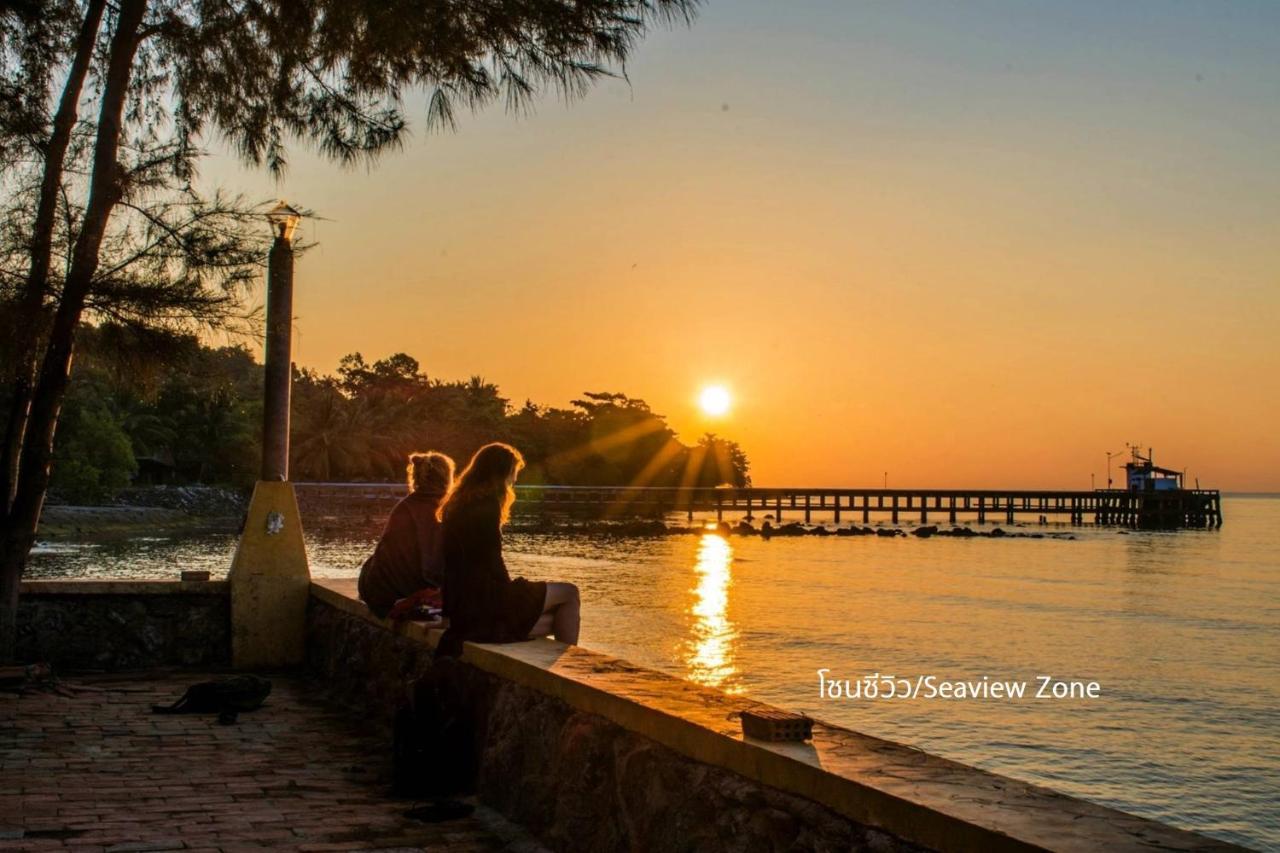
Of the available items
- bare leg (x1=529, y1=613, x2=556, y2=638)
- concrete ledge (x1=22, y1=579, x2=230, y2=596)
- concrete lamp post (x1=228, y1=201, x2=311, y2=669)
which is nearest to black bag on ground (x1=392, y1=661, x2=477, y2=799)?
bare leg (x1=529, y1=613, x2=556, y2=638)

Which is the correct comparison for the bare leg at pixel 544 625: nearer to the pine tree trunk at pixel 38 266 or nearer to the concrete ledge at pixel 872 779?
the concrete ledge at pixel 872 779

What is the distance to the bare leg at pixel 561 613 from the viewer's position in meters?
5.32

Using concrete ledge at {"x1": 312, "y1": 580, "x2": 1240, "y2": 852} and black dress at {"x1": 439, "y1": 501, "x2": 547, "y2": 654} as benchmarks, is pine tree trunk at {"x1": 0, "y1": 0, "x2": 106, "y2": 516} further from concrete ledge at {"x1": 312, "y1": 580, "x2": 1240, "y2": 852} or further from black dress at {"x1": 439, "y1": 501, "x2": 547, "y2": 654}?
concrete ledge at {"x1": 312, "y1": 580, "x2": 1240, "y2": 852}

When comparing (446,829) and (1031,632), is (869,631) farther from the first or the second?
(446,829)

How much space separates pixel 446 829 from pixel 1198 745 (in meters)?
15.1

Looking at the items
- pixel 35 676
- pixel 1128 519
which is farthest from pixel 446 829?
pixel 1128 519

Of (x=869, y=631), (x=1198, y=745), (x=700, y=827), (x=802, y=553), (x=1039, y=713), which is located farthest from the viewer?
(x=802, y=553)

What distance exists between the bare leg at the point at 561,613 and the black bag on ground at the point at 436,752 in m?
0.71

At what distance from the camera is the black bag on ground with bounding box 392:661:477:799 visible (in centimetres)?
467

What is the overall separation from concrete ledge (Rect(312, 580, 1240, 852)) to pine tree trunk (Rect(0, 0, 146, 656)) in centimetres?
451

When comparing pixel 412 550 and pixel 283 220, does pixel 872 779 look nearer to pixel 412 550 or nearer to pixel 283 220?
pixel 412 550

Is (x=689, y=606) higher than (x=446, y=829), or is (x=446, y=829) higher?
(x=446, y=829)

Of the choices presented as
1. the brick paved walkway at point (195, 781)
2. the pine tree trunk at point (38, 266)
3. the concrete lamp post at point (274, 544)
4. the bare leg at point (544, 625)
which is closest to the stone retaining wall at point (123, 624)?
the concrete lamp post at point (274, 544)

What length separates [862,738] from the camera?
3229mm
